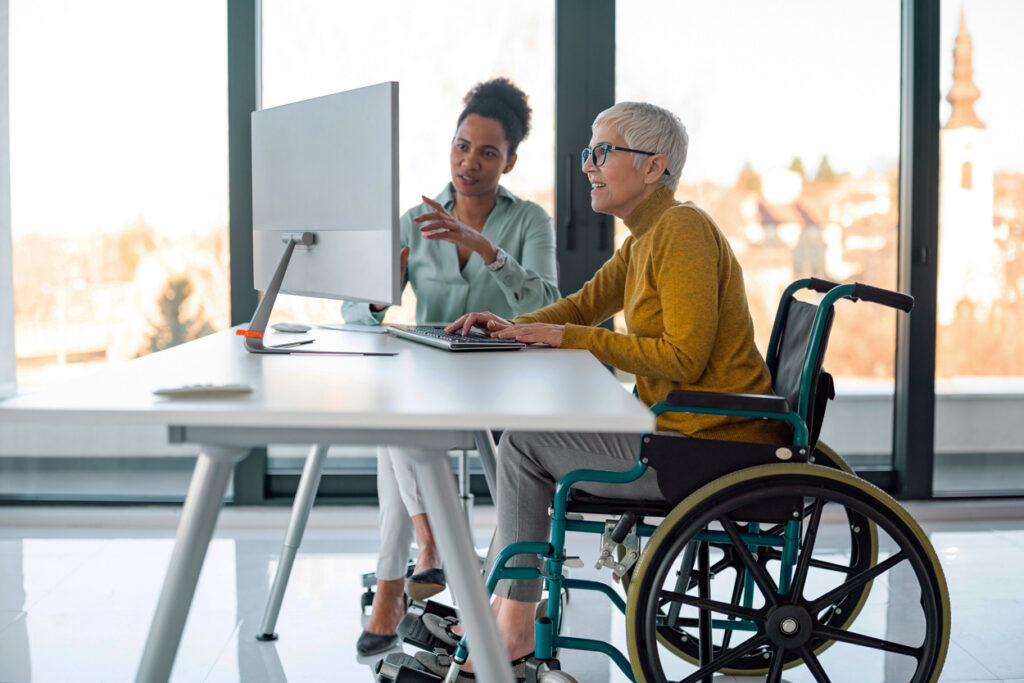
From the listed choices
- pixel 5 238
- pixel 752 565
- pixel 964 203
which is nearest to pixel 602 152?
pixel 752 565

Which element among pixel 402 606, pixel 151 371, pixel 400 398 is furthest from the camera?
pixel 402 606

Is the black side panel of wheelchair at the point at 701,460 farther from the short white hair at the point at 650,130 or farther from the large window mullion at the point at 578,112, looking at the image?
the large window mullion at the point at 578,112

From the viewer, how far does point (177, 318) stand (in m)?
3.16

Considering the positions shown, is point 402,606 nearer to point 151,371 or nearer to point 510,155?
point 151,371

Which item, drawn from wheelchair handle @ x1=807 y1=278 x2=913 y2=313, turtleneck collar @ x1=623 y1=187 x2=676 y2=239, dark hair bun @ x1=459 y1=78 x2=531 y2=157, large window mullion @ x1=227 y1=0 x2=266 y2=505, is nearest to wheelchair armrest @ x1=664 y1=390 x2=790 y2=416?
wheelchair handle @ x1=807 y1=278 x2=913 y2=313

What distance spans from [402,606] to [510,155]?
1.16m

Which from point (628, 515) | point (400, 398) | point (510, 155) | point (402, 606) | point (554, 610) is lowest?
point (402, 606)

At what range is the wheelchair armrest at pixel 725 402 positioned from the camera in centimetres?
150

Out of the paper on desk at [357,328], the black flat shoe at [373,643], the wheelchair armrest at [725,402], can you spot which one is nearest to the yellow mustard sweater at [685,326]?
the wheelchair armrest at [725,402]

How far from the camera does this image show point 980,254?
3.21m

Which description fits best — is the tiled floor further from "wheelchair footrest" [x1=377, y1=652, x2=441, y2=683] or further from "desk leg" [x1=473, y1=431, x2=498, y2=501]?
"desk leg" [x1=473, y1=431, x2=498, y2=501]

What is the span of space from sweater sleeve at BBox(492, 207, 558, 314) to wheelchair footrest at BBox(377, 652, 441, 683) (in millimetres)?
839

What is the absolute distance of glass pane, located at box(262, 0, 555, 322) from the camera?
3.07 meters

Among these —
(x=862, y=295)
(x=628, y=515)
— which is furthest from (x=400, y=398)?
(x=862, y=295)
